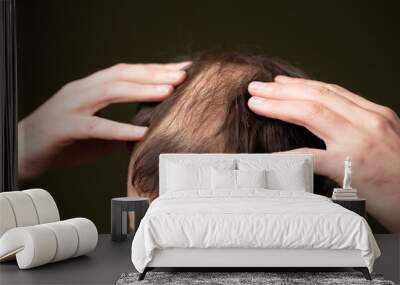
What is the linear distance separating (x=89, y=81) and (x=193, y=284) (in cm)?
317

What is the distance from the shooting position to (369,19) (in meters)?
7.22

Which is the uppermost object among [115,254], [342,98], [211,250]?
[342,98]

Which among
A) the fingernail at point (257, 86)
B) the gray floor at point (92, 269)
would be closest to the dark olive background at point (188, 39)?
the fingernail at point (257, 86)

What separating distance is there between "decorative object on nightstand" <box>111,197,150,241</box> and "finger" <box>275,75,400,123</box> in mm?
1873

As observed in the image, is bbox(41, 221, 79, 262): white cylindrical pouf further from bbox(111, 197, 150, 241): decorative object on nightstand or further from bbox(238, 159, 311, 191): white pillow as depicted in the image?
bbox(238, 159, 311, 191): white pillow

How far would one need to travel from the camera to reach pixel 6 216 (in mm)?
5492

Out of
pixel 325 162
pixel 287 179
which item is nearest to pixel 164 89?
pixel 287 179

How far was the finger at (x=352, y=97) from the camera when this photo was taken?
22.9 feet

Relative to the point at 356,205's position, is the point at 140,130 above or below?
above

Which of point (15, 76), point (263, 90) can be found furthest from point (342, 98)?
point (15, 76)

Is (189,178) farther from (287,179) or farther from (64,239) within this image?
(64,239)

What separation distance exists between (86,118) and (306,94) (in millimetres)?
2267

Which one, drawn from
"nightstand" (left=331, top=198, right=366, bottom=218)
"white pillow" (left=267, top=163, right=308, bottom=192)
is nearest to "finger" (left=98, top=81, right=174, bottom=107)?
"white pillow" (left=267, top=163, right=308, bottom=192)

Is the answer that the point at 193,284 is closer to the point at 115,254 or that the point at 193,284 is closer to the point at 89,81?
the point at 115,254
